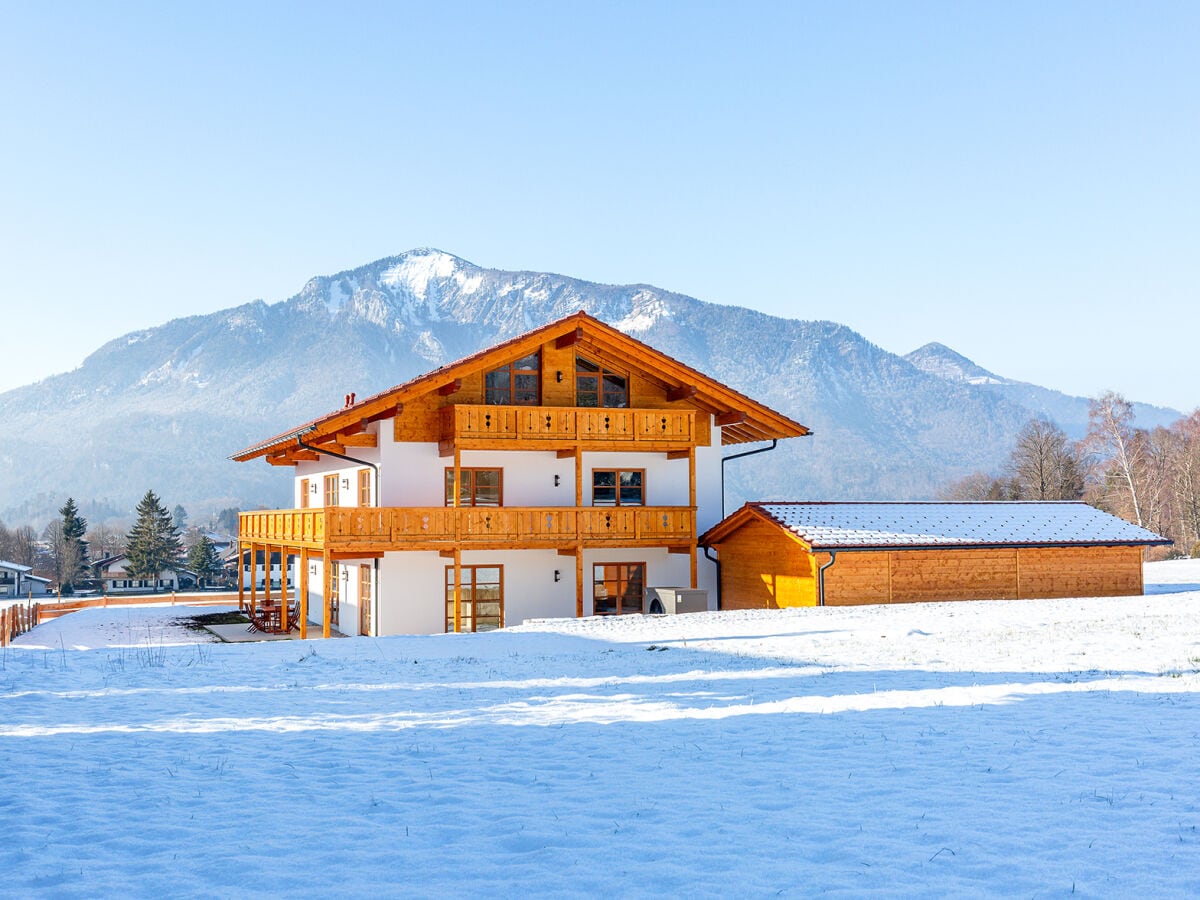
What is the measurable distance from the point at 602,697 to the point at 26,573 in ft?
354

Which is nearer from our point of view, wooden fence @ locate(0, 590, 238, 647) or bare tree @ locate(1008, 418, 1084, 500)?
wooden fence @ locate(0, 590, 238, 647)

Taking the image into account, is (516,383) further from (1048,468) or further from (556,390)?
(1048,468)

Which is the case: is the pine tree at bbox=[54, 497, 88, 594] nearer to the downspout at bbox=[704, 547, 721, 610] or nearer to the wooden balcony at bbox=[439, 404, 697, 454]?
the wooden balcony at bbox=[439, 404, 697, 454]

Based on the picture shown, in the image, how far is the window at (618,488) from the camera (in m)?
27.5

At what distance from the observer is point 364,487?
26.8 meters

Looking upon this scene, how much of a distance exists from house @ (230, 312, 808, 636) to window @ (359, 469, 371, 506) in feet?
0.26

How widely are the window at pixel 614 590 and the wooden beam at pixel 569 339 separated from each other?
5945 millimetres

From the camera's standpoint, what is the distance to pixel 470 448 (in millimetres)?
24672

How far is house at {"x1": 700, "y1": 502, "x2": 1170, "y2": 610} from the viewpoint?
23906 mm

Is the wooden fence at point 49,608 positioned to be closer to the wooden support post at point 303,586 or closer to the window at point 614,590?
the wooden support post at point 303,586

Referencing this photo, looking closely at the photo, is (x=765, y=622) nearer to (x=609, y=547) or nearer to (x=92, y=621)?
(x=609, y=547)

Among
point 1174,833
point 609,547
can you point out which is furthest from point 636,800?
point 609,547

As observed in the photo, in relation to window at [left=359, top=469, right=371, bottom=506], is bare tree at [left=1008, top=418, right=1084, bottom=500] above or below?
above

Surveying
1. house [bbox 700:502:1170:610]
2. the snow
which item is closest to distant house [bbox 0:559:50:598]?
house [bbox 700:502:1170:610]
